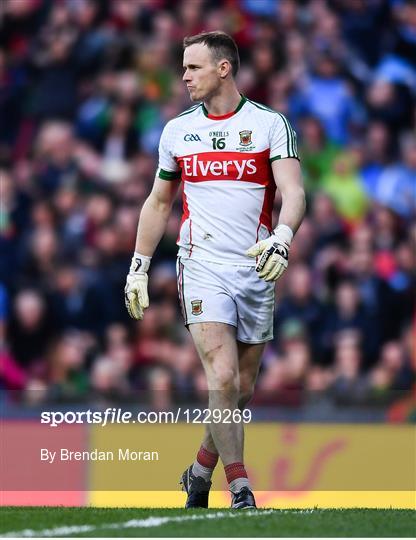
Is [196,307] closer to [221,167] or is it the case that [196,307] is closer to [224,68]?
[221,167]

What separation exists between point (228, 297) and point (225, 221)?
410 millimetres

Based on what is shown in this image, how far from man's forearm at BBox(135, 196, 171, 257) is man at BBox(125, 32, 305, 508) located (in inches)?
8.0

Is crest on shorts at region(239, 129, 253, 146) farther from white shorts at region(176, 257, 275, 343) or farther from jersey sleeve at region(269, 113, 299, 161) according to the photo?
white shorts at region(176, 257, 275, 343)

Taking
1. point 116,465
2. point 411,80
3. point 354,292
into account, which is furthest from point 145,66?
point 116,465

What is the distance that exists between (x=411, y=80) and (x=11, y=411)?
630 centimetres

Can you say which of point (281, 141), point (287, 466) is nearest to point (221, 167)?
point (281, 141)

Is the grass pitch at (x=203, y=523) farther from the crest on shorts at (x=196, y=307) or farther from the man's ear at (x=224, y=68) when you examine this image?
the man's ear at (x=224, y=68)

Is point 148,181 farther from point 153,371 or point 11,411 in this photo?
point 11,411

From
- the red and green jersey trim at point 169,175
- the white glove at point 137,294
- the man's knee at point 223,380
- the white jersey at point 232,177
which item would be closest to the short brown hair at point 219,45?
the white jersey at point 232,177

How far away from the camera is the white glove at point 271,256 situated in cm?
694

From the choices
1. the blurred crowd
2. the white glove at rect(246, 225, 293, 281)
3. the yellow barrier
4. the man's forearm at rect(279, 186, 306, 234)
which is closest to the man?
the man's forearm at rect(279, 186, 306, 234)

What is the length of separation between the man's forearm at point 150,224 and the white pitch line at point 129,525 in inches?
65.0

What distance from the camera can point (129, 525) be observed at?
20.6 ft

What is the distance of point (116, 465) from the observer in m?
9.25
